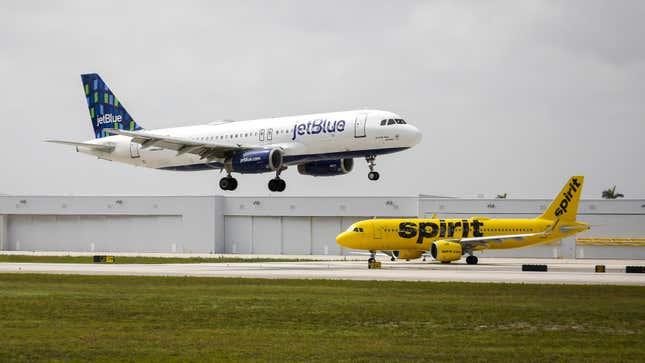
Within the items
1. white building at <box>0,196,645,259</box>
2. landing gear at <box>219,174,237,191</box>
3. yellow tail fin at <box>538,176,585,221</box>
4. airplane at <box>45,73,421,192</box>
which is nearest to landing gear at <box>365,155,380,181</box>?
airplane at <box>45,73,421,192</box>

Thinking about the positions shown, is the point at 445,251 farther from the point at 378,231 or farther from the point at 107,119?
the point at 107,119

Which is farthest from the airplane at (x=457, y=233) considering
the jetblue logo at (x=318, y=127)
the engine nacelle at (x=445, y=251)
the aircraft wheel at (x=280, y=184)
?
the jetblue logo at (x=318, y=127)

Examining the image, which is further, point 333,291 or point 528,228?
point 528,228

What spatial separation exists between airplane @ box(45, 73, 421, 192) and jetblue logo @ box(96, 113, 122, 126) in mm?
2878

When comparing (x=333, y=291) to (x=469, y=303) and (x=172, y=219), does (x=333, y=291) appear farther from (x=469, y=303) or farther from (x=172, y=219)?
(x=172, y=219)

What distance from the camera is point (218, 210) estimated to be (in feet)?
404

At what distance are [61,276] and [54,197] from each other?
2748 inches

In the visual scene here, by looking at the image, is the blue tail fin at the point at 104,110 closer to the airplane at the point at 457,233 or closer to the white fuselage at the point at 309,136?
the white fuselage at the point at 309,136

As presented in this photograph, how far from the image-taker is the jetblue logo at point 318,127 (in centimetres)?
6141

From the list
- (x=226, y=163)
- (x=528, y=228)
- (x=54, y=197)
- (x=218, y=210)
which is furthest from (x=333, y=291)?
(x=54, y=197)

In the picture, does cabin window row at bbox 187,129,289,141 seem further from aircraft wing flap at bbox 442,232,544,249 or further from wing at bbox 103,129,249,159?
aircraft wing flap at bbox 442,232,544,249

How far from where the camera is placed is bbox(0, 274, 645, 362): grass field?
1132 inches

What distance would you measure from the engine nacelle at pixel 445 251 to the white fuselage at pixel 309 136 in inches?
958

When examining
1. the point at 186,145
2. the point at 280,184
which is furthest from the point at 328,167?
the point at 186,145
